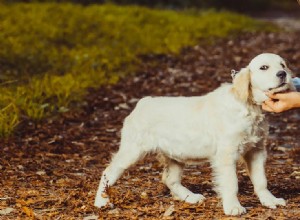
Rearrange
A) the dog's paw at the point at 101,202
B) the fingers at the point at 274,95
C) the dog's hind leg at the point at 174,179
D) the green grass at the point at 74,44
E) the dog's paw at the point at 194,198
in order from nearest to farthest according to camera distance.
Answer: the fingers at the point at 274,95 < the dog's paw at the point at 101,202 < the dog's paw at the point at 194,198 < the dog's hind leg at the point at 174,179 < the green grass at the point at 74,44

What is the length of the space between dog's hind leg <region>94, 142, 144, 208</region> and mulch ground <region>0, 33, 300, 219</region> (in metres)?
0.09

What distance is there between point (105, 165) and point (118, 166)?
5.64 ft

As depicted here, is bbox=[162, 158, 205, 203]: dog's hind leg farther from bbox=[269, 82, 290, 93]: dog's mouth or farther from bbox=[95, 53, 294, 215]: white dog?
bbox=[269, 82, 290, 93]: dog's mouth

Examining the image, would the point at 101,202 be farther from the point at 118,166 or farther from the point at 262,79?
the point at 262,79

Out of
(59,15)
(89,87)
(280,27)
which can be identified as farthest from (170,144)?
(280,27)

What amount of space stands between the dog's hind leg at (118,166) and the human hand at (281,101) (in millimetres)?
1057

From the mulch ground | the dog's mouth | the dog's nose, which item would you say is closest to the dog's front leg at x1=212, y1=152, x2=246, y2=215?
the mulch ground

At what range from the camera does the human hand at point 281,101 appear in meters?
4.75

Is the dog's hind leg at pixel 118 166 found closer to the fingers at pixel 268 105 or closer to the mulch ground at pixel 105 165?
the mulch ground at pixel 105 165

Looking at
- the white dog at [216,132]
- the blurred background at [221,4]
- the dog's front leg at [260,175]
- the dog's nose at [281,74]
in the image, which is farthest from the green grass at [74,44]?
the dog's nose at [281,74]

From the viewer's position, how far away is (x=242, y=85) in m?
4.77

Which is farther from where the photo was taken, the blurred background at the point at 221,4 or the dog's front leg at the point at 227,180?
the blurred background at the point at 221,4

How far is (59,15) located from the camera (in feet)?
52.6

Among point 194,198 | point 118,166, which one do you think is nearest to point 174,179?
point 194,198
